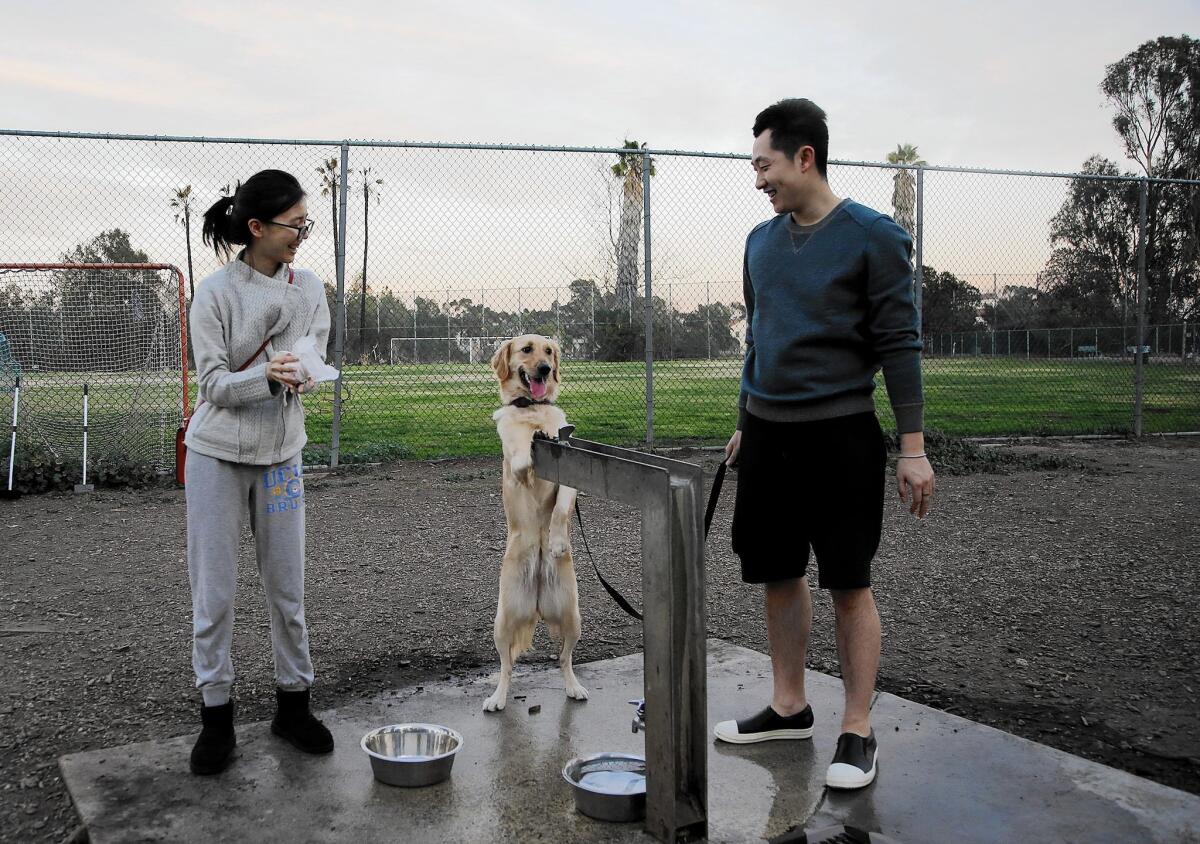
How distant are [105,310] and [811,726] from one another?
10.1m

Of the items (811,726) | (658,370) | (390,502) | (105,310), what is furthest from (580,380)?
(811,726)

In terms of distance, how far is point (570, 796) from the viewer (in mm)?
3203

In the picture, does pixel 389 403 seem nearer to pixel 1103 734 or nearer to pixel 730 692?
pixel 730 692

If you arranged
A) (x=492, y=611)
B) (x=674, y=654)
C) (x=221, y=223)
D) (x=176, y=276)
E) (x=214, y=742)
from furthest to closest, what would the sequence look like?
(x=176, y=276) < (x=492, y=611) < (x=221, y=223) < (x=214, y=742) < (x=674, y=654)

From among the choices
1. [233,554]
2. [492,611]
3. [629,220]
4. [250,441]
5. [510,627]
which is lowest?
[492,611]

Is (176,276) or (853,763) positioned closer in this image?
(853,763)

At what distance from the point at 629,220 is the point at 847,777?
8524 millimetres

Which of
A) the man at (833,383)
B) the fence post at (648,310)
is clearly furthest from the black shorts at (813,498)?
the fence post at (648,310)

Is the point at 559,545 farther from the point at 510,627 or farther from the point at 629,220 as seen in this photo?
the point at 629,220

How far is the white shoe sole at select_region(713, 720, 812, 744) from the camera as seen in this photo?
3619 millimetres

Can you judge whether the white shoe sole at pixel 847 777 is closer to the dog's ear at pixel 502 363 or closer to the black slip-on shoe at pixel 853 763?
the black slip-on shoe at pixel 853 763

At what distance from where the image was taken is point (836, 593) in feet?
11.2

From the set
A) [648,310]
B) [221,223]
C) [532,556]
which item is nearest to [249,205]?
[221,223]

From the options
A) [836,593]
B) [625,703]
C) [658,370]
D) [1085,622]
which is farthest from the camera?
[658,370]
